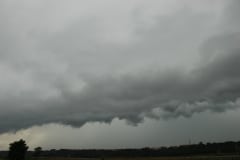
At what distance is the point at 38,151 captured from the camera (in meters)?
195

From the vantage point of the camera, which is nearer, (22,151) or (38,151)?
(22,151)

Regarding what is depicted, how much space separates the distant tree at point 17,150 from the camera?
364 feet

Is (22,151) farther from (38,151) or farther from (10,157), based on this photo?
(38,151)

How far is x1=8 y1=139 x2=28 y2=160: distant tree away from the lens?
110938mm

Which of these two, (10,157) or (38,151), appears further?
(38,151)

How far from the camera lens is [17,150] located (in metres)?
111

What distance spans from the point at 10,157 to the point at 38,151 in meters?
84.8

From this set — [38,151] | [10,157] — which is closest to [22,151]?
[10,157]

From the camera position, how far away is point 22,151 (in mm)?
111875

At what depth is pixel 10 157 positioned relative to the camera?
112m
